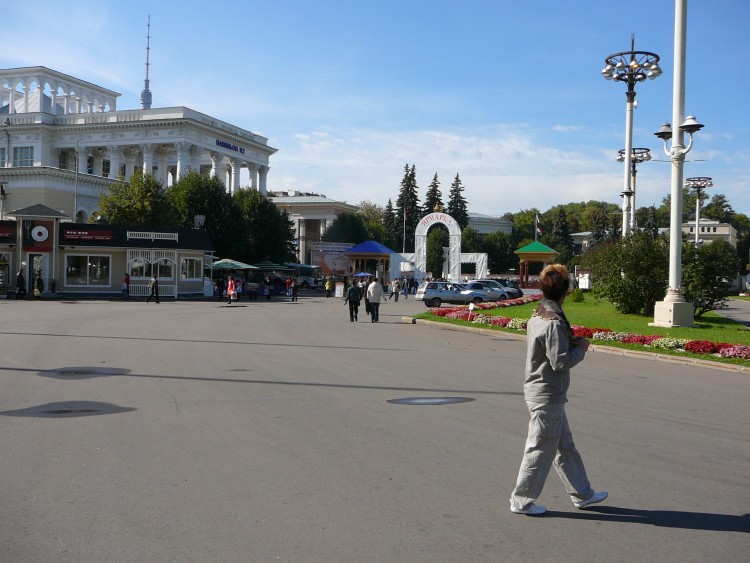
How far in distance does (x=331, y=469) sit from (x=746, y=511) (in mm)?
3363

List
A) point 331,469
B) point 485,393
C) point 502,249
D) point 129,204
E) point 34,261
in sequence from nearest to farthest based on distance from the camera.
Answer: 1. point 331,469
2. point 485,393
3. point 34,261
4. point 129,204
5. point 502,249

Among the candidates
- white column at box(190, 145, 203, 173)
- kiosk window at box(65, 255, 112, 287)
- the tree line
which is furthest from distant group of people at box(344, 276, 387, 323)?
white column at box(190, 145, 203, 173)

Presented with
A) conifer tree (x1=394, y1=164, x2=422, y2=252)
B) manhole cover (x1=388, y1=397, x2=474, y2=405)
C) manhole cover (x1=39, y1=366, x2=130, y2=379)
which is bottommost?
manhole cover (x1=39, y1=366, x2=130, y2=379)

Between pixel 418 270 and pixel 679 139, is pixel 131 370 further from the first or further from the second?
pixel 418 270

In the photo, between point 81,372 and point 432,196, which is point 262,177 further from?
point 81,372

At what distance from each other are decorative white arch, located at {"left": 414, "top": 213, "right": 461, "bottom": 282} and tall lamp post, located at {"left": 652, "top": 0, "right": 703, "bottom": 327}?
4250 centimetres

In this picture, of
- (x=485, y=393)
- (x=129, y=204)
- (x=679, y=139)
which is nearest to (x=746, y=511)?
(x=485, y=393)

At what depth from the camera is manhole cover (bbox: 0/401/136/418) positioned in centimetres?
916

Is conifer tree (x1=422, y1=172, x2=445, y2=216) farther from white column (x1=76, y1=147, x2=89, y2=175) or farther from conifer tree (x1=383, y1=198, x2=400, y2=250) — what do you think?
white column (x1=76, y1=147, x2=89, y2=175)

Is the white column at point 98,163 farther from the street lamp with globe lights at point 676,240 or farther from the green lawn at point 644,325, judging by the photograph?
the street lamp with globe lights at point 676,240

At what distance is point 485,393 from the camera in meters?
11.1

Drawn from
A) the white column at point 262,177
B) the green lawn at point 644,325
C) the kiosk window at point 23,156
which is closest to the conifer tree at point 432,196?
the white column at point 262,177

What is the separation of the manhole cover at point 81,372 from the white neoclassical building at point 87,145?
6459cm

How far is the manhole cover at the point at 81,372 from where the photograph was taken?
1254 centimetres
